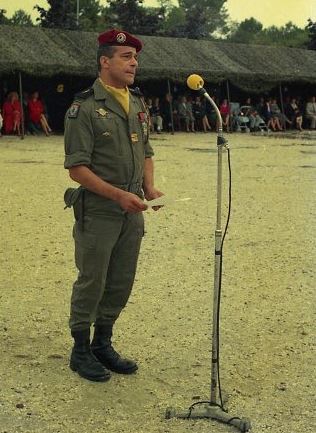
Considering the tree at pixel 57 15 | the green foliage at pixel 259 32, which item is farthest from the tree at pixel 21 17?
the tree at pixel 57 15

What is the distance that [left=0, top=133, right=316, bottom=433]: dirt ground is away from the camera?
3551 mm

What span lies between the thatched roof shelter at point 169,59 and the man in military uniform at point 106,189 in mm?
19474

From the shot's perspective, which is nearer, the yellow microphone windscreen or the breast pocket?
the yellow microphone windscreen

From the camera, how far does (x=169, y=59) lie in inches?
1093

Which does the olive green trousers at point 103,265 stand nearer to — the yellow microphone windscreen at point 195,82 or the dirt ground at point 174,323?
the dirt ground at point 174,323

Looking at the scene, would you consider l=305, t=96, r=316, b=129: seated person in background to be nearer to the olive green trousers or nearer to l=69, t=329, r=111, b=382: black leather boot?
the olive green trousers

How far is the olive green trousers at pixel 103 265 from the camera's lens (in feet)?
12.5

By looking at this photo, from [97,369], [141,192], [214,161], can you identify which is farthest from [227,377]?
[214,161]

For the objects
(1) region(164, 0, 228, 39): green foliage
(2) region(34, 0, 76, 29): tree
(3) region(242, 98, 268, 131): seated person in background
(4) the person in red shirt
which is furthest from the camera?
(1) region(164, 0, 228, 39): green foliage

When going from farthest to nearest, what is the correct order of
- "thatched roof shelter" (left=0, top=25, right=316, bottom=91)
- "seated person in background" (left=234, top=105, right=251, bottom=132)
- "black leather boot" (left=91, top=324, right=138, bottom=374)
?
"seated person in background" (left=234, top=105, right=251, bottom=132) → "thatched roof shelter" (left=0, top=25, right=316, bottom=91) → "black leather boot" (left=91, top=324, right=138, bottom=374)

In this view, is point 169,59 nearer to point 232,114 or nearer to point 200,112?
point 200,112

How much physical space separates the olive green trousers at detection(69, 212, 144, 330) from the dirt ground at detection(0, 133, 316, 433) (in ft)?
1.22

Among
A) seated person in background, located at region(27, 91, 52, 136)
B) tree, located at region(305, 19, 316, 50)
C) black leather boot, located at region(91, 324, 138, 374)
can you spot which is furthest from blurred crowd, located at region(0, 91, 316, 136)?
tree, located at region(305, 19, 316, 50)

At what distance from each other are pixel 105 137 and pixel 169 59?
81.1 feet
